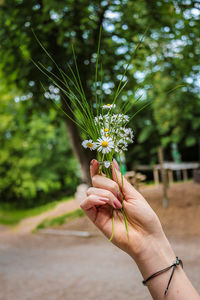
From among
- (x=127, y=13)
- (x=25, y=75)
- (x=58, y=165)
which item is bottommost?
(x=58, y=165)

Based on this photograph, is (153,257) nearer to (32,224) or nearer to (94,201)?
(94,201)

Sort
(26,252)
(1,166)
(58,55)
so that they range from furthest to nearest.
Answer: (1,166) → (26,252) → (58,55)

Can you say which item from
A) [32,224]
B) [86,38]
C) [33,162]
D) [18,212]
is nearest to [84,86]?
[86,38]

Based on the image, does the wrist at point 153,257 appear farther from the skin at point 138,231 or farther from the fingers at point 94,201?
the fingers at point 94,201

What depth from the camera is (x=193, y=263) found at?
671 centimetres

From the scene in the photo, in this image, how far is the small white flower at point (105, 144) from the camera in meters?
1.34

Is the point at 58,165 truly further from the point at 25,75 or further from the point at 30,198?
the point at 25,75

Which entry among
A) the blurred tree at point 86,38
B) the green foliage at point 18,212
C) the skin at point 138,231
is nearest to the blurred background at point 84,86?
the blurred tree at point 86,38

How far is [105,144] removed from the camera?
52.8 inches

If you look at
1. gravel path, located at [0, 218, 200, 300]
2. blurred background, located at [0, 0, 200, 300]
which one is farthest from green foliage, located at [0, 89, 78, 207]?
gravel path, located at [0, 218, 200, 300]

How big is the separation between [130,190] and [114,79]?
5943 mm

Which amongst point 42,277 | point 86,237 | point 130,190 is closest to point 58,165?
point 86,237

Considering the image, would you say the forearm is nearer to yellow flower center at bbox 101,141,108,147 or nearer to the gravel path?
yellow flower center at bbox 101,141,108,147

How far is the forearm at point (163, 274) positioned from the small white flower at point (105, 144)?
43cm
